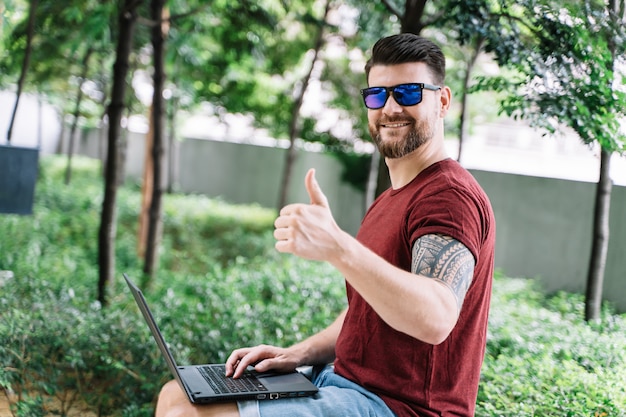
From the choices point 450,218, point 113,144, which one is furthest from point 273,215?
point 450,218

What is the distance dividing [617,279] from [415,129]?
180 centimetres

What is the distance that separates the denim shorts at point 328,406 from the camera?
6.16 ft

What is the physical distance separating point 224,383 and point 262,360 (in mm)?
224

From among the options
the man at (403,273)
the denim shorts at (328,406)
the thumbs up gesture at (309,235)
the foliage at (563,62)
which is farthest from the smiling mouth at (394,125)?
the foliage at (563,62)

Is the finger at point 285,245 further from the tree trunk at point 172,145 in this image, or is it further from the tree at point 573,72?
the tree trunk at point 172,145

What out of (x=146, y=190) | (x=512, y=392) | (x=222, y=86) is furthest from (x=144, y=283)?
(x=222, y=86)

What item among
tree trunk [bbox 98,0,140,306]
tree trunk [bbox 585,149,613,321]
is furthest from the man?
tree trunk [bbox 98,0,140,306]

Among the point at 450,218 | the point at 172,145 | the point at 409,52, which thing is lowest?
the point at 450,218

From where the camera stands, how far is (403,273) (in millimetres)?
1581

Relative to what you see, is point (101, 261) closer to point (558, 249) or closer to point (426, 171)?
point (558, 249)

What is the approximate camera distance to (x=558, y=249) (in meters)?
4.61

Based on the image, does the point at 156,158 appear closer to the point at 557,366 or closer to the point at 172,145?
the point at 557,366

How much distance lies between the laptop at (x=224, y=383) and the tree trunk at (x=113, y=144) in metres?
3.50

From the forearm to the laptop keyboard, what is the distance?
214 millimetres
